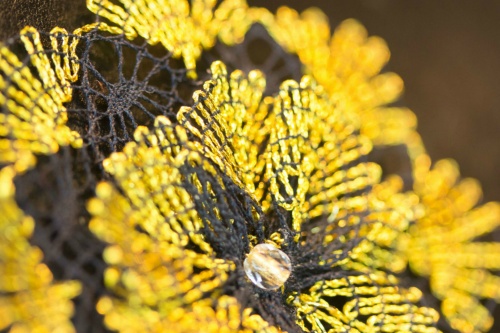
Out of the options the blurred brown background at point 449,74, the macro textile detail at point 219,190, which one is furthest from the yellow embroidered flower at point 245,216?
the blurred brown background at point 449,74

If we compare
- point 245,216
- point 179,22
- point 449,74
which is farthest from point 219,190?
point 449,74

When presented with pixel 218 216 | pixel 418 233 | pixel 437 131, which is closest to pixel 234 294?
pixel 218 216

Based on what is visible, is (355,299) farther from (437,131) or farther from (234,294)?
(437,131)

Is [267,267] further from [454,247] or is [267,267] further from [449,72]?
[449,72]

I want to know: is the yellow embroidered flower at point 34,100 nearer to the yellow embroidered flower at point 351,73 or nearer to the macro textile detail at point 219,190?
the macro textile detail at point 219,190

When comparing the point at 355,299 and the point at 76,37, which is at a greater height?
the point at 76,37

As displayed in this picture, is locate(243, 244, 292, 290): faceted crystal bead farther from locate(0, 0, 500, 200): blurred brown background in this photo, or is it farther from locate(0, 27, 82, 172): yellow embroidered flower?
locate(0, 0, 500, 200): blurred brown background
